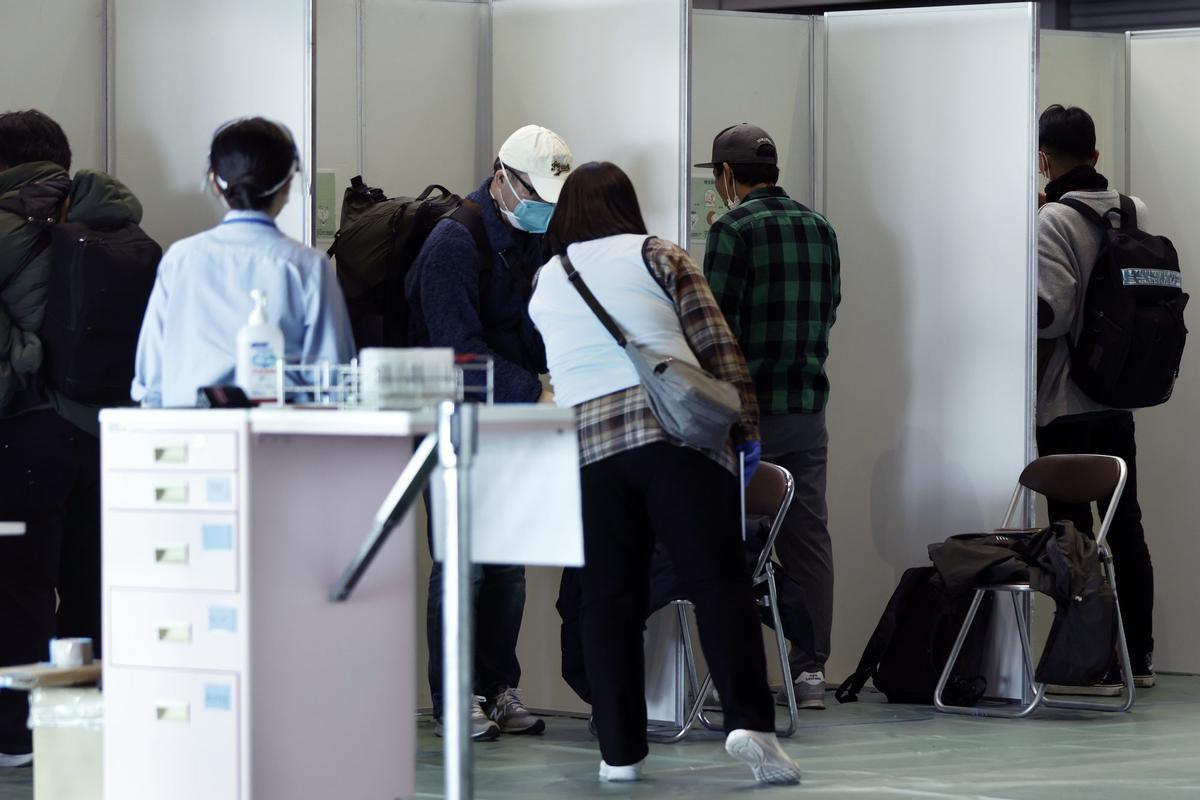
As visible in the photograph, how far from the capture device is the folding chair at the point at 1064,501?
17.2ft

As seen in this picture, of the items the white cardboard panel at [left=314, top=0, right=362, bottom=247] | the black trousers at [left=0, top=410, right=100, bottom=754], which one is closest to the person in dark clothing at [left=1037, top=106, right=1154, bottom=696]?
the white cardboard panel at [left=314, top=0, right=362, bottom=247]

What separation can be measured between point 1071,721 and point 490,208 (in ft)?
7.26

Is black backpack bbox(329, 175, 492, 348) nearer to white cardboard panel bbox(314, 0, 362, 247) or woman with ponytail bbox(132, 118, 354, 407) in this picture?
white cardboard panel bbox(314, 0, 362, 247)

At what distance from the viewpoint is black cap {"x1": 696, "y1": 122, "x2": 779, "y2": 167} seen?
17.0 ft

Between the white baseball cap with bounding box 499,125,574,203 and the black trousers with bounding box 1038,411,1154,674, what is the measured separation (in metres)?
2.07

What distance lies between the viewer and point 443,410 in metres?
2.62

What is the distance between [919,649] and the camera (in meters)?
5.38

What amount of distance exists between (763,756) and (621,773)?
0.36 metres

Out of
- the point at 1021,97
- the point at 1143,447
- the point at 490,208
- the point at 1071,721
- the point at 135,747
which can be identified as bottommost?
the point at 1071,721

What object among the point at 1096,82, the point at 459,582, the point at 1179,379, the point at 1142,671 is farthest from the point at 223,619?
the point at 1096,82

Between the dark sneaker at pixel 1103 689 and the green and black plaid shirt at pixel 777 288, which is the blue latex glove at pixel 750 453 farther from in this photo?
the dark sneaker at pixel 1103 689

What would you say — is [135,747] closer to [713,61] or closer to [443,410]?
[443,410]

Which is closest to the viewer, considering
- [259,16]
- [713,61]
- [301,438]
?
[301,438]

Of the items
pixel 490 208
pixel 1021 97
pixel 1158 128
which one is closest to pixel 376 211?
pixel 490 208
